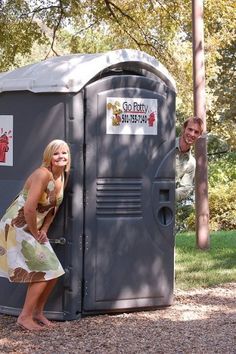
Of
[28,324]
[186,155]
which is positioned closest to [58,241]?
[28,324]

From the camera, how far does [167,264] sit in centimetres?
677

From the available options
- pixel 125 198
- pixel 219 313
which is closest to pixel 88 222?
pixel 125 198

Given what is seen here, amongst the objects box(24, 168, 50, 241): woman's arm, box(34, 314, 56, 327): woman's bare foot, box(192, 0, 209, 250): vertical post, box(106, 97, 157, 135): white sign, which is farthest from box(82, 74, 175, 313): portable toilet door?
box(192, 0, 209, 250): vertical post

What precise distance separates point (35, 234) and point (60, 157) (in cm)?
62

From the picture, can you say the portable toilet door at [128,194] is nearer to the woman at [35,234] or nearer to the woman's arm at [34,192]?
the woman at [35,234]

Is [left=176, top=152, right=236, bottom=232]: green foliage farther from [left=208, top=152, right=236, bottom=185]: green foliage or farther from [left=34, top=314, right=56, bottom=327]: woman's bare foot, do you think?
[left=34, top=314, right=56, bottom=327]: woman's bare foot

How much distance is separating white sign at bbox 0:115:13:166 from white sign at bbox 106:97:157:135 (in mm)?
809

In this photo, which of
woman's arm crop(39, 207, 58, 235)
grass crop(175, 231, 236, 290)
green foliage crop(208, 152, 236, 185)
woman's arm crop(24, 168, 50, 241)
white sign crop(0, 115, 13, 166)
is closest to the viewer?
woman's arm crop(24, 168, 50, 241)

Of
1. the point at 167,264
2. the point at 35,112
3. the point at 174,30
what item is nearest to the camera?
the point at 35,112

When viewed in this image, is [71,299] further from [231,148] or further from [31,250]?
[231,148]

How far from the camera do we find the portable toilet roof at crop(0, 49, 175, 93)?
20.1 ft

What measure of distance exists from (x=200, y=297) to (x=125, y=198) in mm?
1451

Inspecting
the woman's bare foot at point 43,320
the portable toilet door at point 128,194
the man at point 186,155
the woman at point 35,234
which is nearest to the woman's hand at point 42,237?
the woman at point 35,234

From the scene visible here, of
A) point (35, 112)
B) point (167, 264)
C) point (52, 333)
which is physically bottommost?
point (52, 333)
